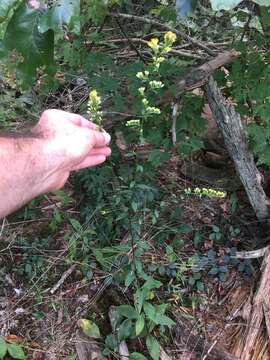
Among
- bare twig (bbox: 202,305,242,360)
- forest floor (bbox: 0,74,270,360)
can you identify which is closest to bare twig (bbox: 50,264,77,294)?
forest floor (bbox: 0,74,270,360)

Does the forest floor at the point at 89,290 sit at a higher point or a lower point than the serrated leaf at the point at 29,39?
lower

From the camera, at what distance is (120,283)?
2883 mm

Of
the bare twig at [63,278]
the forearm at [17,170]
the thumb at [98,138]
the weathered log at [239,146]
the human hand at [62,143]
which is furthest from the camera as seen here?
the bare twig at [63,278]

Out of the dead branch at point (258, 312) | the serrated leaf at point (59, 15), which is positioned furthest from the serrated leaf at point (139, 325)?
the serrated leaf at point (59, 15)

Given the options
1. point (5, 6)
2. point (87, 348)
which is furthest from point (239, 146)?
point (5, 6)

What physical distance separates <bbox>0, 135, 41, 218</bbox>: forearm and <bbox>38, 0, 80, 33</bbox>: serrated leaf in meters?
0.41

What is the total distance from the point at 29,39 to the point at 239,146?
1.89 metres

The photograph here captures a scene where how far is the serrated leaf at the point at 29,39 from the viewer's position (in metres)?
1.30

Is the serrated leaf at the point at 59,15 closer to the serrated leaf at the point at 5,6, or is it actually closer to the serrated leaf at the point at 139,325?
the serrated leaf at the point at 5,6

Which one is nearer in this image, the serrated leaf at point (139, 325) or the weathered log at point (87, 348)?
the serrated leaf at point (139, 325)

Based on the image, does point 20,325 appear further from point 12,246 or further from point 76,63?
point 76,63

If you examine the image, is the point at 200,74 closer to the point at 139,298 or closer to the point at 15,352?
the point at 139,298

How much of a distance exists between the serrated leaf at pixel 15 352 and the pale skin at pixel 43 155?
139cm

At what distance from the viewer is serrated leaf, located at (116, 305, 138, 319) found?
2602mm
